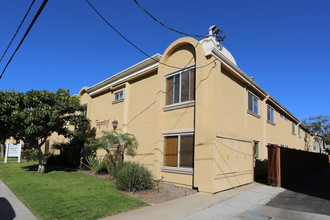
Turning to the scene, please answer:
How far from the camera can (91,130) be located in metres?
17.4

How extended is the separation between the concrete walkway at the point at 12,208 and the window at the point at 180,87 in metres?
7.21

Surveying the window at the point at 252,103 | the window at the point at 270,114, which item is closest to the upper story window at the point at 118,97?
the window at the point at 252,103

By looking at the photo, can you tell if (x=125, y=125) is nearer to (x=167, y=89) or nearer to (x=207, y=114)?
(x=167, y=89)

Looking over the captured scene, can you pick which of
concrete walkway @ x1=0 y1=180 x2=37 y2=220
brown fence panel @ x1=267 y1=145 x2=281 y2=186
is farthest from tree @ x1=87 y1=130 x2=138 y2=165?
brown fence panel @ x1=267 y1=145 x2=281 y2=186

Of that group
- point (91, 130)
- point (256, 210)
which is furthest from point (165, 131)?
point (91, 130)

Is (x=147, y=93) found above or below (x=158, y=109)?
above

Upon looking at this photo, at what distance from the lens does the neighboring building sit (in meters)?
9.41

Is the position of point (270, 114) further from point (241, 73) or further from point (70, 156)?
point (70, 156)

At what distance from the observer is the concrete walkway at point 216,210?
19.5 ft

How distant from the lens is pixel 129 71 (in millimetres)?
13852

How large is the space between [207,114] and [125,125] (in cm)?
588

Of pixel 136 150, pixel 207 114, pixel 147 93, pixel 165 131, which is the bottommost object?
pixel 136 150

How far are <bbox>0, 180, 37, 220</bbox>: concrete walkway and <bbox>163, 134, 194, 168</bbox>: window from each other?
5.94 meters

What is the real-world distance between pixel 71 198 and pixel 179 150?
15.9ft
